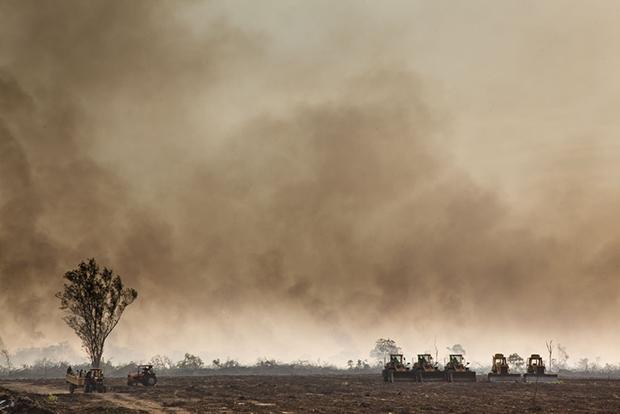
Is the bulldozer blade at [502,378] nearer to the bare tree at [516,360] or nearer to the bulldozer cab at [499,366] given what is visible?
the bulldozer cab at [499,366]

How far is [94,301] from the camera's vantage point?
55.4 meters

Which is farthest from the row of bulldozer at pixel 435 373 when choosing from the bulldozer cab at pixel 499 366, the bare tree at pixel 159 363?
the bare tree at pixel 159 363

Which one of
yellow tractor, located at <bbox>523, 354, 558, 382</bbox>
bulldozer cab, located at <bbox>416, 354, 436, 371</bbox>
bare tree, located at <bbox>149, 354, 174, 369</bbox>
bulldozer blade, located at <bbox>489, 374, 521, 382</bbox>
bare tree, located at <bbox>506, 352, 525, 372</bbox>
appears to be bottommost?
bare tree, located at <bbox>149, 354, 174, 369</bbox>

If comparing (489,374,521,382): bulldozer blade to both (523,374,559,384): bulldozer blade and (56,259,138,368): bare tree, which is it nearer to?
(523,374,559,384): bulldozer blade

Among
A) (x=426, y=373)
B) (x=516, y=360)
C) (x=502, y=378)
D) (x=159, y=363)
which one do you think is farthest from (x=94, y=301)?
(x=516, y=360)

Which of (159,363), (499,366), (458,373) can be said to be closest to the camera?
(458,373)

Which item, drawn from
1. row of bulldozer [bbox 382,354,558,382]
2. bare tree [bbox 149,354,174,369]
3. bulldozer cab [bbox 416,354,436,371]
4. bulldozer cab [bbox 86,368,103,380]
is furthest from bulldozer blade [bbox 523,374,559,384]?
bare tree [bbox 149,354,174,369]

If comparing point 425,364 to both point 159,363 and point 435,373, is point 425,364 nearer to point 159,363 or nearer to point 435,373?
point 435,373

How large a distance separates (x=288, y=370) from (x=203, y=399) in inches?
2561

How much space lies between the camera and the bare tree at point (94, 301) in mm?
55031

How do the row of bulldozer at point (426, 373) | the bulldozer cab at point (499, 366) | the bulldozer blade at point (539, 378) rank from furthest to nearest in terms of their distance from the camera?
the bulldozer cab at point (499, 366)
the bulldozer blade at point (539, 378)
the row of bulldozer at point (426, 373)

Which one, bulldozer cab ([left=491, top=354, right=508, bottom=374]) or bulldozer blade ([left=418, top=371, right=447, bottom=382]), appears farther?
bulldozer cab ([left=491, top=354, right=508, bottom=374])

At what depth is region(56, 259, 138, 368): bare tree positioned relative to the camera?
55.0 meters

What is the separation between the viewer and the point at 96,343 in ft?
183
